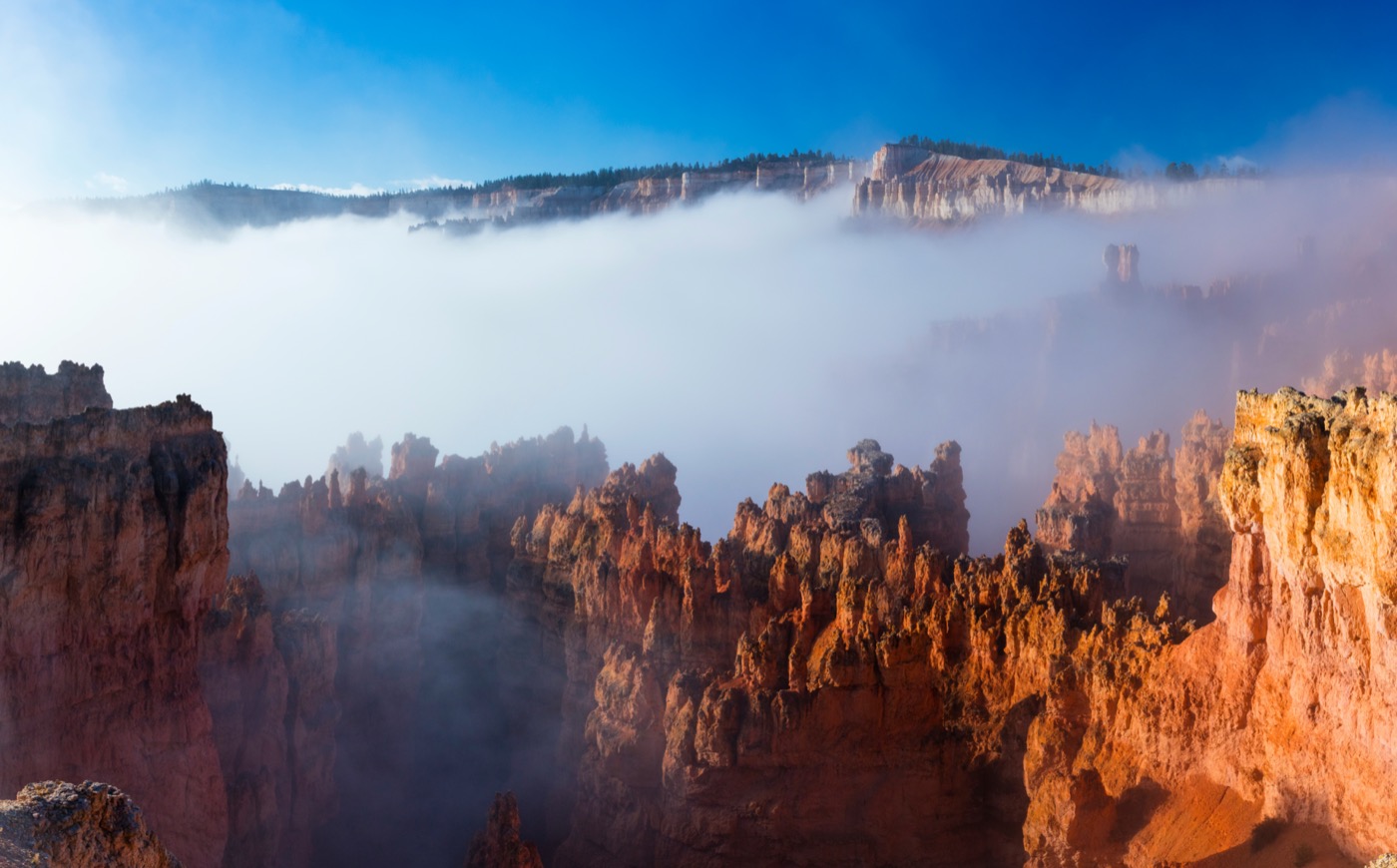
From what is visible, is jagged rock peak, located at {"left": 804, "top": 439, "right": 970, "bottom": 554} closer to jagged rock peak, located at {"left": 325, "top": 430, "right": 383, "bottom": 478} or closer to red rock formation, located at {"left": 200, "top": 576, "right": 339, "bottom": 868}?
red rock formation, located at {"left": 200, "top": 576, "right": 339, "bottom": 868}

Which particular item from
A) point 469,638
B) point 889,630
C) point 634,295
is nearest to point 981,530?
point 469,638

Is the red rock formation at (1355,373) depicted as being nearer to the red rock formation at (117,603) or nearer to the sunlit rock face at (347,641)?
the sunlit rock face at (347,641)

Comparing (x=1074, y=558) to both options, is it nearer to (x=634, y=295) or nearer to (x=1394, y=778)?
(x=1394, y=778)

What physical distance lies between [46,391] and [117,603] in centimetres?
495

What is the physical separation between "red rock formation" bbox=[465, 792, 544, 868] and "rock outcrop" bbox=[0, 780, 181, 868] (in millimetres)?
9554

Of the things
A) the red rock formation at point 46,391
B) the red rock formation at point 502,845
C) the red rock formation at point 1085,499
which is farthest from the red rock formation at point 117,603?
the red rock formation at point 1085,499

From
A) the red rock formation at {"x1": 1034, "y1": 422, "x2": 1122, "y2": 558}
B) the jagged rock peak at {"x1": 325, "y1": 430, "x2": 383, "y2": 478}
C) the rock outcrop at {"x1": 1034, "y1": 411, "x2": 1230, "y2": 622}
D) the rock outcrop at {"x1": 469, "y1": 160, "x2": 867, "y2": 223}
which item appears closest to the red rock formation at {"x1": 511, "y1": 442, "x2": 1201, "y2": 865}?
the red rock formation at {"x1": 1034, "y1": 422, "x2": 1122, "y2": 558}

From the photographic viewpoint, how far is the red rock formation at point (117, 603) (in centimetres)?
1539

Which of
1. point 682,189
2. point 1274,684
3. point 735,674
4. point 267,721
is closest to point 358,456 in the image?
point 267,721

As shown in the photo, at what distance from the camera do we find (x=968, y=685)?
19.6 metres

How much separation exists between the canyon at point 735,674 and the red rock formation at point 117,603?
1.9 inches

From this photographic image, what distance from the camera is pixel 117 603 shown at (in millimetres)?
16797

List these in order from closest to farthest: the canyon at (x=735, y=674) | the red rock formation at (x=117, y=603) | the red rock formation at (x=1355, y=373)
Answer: the canyon at (x=735, y=674)
the red rock formation at (x=117, y=603)
the red rock formation at (x=1355, y=373)

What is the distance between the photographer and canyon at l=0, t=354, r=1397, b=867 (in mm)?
12719
